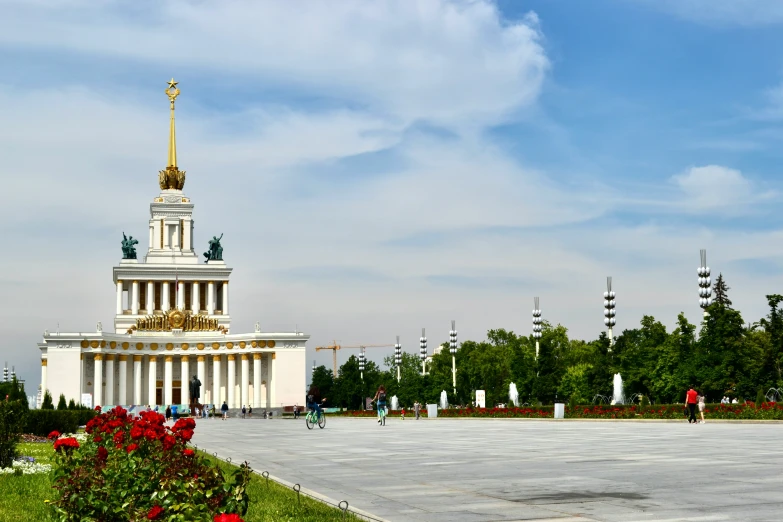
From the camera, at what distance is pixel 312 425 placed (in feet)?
138

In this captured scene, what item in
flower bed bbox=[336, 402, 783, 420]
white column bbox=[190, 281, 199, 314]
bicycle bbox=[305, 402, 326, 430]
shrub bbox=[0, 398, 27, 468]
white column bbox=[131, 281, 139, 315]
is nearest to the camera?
shrub bbox=[0, 398, 27, 468]

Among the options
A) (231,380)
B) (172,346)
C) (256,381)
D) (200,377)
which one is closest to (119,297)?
(172,346)

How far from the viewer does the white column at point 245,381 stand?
372 ft

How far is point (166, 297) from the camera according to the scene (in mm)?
121000

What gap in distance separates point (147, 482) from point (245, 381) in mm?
105109

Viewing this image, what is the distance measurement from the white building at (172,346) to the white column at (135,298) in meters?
0.14

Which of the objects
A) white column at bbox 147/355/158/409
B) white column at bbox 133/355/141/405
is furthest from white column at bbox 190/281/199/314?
white column at bbox 133/355/141/405

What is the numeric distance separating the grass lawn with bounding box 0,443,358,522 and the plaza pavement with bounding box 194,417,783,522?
66cm

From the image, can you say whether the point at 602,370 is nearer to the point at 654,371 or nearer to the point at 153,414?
the point at 654,371

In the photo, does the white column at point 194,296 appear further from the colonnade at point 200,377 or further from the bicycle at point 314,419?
the bicycle at point 314,419

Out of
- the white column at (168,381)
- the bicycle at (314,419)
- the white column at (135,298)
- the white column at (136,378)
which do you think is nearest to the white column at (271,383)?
the white column at (168,381)

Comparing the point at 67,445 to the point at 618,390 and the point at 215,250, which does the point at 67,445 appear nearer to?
the point at 618,390

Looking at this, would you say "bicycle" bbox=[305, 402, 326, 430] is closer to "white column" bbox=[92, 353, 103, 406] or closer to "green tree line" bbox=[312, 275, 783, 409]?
"green tree line" bbox=[312, 275, 783, 409]

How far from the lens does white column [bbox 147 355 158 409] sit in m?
114
